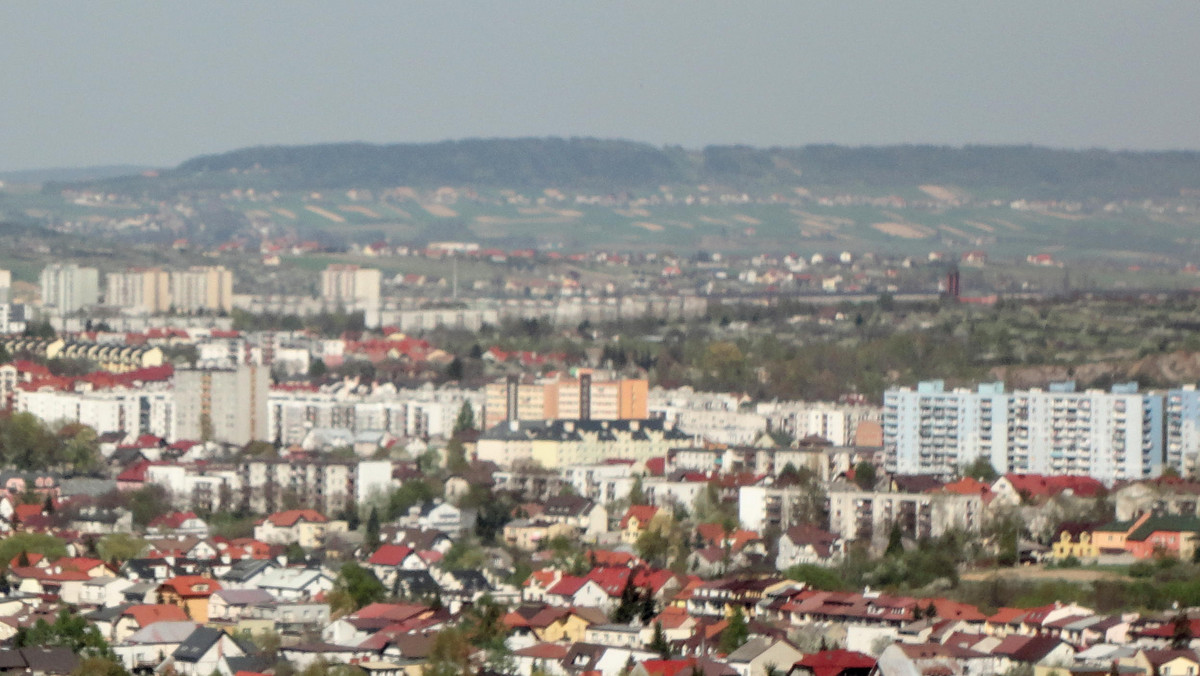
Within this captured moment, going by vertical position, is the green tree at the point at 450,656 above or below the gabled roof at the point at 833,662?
below

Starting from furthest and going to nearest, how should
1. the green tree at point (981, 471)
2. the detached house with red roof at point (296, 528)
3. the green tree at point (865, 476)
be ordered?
the green tree at point (981, 471), the green tree at point (865, 476), the detached house with red roof at point (296, 528)

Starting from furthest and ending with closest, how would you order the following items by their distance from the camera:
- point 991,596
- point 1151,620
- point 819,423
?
point 819,423
point 991,596
point 1151,620

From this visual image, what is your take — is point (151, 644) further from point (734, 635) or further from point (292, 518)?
point (292, 518)

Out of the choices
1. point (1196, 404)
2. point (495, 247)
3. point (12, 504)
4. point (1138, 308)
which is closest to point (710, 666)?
point (12, 504)

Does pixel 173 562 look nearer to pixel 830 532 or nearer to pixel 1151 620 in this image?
pixel 830 532

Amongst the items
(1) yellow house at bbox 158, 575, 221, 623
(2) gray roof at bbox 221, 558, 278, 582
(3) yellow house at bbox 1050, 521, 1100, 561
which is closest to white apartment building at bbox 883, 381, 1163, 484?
(3) yellow house at bbox 1050, 521, 1100, 561

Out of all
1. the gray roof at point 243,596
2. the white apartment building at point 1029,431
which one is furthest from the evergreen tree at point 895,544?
the white apartment building at point 1029,431

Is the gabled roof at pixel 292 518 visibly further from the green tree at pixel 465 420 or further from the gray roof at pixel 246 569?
the green tree at pixel 465 420
